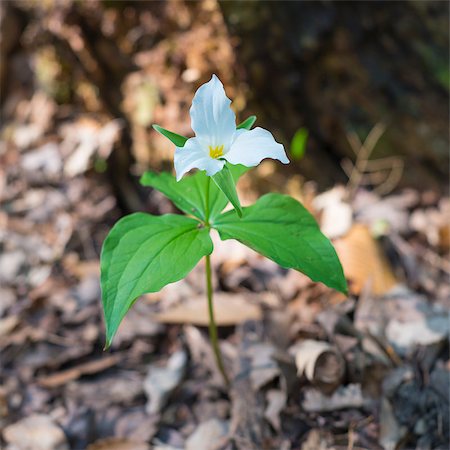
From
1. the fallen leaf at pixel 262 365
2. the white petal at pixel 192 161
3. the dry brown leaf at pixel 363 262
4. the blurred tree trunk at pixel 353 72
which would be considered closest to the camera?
the white petal at pixel 192 161

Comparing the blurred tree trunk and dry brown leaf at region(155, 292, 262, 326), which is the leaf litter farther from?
the blurred tree trunk

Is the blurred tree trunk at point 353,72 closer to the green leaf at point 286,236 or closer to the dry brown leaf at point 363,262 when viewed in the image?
the dry brown leaf at point 363,262

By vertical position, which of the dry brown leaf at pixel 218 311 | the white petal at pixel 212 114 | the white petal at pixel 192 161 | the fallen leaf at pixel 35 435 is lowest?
the fallen leaf at pixel 35 435

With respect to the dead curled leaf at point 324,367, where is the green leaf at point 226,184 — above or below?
above

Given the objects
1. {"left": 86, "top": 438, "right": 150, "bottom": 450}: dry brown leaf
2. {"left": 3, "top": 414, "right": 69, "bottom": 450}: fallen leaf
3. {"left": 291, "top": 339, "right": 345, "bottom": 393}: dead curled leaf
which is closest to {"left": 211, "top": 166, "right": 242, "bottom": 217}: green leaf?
{"left": 291, "top": 339, "right": 345, "bottom": 393}: dead curled leaf

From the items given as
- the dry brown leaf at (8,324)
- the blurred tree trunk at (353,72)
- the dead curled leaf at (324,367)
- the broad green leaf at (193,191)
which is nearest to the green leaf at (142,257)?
the broad green leaf at (193,191)

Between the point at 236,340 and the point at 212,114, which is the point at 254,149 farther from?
the point at 236,340

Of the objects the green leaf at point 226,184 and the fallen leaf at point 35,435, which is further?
the fallen leaf at point 35,435

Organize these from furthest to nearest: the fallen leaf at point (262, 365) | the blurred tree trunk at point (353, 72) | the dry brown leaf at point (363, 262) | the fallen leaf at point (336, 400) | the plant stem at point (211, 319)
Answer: the blurred tree trunk at point (353, 72) < the dry brown leaf at point (363, 262) < the fallen leaf at point (262, 365) < the fallen leaf at point (336, 400) < the plant stem at point (211, 319)

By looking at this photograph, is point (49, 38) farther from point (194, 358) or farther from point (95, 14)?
point (194, 358)

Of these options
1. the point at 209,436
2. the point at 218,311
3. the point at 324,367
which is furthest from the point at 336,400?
the point at 218,311
